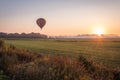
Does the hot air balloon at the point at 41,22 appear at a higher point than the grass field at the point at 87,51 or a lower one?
higher

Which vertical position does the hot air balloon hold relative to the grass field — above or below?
above

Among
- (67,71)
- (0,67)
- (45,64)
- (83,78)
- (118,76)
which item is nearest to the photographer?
(83,78)

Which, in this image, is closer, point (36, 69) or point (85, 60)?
point (36, 69)

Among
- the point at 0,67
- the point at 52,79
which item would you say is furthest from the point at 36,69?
the point at 0,67

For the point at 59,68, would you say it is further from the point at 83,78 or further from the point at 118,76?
the point at 118,76

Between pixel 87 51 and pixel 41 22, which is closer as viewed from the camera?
pixel 87 51

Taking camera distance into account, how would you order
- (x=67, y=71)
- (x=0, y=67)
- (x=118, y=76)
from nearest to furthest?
(x=67, y=71) < (x=118, y=76) < (x=0, y=67)

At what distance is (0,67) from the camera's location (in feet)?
63.3

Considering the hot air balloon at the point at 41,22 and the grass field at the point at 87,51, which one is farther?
the hot air balloon at the point at 41,22

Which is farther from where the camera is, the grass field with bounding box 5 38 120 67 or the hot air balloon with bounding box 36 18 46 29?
the hot air balloon with bounding box 36 18 46 29

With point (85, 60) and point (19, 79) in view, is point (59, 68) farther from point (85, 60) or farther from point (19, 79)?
point (85, 60)

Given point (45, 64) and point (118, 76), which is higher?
point (45, 64)

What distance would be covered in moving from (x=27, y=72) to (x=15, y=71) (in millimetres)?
1581

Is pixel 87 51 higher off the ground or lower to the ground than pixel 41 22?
lower
